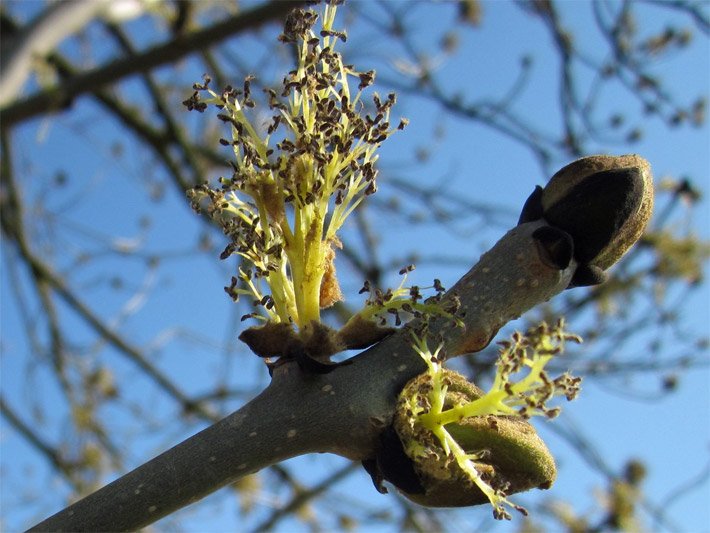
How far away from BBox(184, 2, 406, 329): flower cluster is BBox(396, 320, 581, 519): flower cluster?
25 cm

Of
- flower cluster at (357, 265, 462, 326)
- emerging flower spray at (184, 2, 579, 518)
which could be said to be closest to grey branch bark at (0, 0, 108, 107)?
emerging flower spray at (184, 2, 579, 518)

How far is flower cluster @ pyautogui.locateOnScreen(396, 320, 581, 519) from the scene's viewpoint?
1097mm

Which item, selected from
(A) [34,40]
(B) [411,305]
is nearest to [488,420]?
(B) [411,305]

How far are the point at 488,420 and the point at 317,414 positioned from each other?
10.5 inches

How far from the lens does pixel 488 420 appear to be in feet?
3.65

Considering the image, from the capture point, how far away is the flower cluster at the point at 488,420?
43.2 inches

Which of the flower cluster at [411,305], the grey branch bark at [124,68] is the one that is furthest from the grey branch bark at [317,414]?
the grey branch bark at [124,68]

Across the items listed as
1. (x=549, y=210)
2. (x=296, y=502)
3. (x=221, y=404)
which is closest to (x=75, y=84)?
(x=221, y=404)

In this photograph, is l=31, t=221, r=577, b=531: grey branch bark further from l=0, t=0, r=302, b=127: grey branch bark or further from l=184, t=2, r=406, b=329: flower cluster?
l=0, t=0, r=302, b=127: grey branch bark

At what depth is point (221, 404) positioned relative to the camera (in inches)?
187

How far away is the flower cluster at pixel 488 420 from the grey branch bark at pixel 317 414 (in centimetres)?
4

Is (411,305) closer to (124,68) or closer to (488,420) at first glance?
(488,420)

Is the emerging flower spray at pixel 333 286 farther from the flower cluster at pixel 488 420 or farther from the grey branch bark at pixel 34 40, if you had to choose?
the grey branch bark at pixel 34 40

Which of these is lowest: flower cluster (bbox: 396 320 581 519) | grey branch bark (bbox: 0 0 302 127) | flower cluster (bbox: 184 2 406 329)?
flower cluster (bbox: 396 320 581 519)
